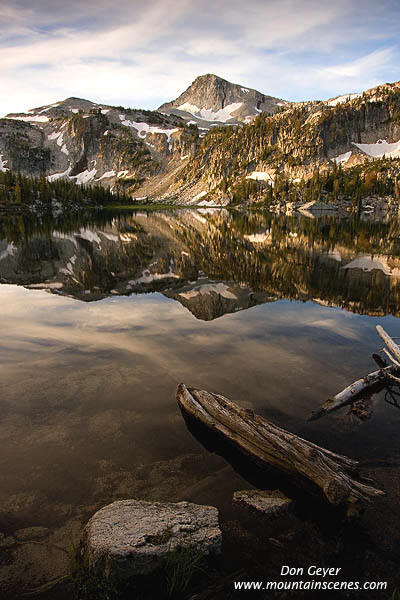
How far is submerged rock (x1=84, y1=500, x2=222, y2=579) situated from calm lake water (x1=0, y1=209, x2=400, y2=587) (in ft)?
2.49

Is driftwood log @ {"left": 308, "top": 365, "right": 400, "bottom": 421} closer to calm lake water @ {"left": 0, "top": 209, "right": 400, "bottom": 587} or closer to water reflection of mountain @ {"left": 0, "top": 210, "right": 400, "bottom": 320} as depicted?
calm lake water @ {"left": 0, "top": 209, "right": 400, "bottom": 587}

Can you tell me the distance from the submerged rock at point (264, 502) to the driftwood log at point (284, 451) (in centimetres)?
54

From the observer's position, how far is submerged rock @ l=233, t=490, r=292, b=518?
21.8 ft

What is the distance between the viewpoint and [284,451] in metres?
7.26

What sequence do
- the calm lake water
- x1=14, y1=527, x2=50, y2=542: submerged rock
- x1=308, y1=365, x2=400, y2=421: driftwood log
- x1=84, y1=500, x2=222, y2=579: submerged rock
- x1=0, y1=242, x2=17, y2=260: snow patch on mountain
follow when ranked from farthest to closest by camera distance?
x1=0, y1=242, x2=17, y2=260: snow patch on mountain
x1=308, y1=365, x2=400, y2=421: driftwood log
the calm lake water
x1=14, y1=527, x2=50, y2=542: submerged rock
x1=84, y1=500, x2=222, y2=579: submerged rock

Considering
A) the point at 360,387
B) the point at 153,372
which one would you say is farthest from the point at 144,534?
the point at 360,387

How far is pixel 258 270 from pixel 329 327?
→ 14772 mm

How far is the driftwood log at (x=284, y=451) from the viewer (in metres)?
Result: 6.62

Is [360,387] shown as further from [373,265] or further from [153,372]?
[373,265]

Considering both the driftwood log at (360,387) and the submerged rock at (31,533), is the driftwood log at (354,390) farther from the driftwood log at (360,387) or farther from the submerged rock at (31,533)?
the submerged rock at (31,533)

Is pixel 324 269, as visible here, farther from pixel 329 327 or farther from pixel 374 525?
pixel 374 525

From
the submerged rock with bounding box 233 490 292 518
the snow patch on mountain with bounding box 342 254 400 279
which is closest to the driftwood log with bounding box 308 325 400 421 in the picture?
the submerged rock with bounding box 233 490 292 518

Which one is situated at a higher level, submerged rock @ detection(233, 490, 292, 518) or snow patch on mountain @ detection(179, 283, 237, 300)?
snow patch on mountain @ detection(179, 283, 237, 300)

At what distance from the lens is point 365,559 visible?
579 centimetres
